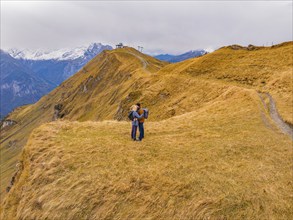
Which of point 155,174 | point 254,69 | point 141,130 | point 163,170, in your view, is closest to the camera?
point 155,174

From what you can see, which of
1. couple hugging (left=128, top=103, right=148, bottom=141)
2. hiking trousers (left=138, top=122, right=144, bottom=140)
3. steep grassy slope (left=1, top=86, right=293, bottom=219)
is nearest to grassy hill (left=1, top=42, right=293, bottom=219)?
steep grassy slope (left=1, top=86, right=293, bottom=219)

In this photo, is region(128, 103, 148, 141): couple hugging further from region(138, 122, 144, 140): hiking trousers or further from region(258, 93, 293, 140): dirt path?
region(258, 93, 293, 140): dirt path

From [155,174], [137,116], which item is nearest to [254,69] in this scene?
[137,116]

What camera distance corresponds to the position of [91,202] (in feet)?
73.4

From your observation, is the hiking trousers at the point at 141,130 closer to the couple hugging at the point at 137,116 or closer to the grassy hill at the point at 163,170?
the couple hugging at the point at 137,116

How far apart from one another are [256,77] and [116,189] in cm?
5194

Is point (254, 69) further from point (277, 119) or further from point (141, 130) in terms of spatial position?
point (141, 130)

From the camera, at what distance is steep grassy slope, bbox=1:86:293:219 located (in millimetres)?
21906

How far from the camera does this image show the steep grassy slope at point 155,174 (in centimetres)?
2191

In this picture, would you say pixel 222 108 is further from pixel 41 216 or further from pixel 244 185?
pixel 41 216

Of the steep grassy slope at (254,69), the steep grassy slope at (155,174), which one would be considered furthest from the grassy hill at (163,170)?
the steep grassy slope at (254,69)

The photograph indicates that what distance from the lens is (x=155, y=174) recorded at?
79.3 feet

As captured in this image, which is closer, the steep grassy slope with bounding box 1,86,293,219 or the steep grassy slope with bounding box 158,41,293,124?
the steep grassy slope with bounding box 1,86,293,219

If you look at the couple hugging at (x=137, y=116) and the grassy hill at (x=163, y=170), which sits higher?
the couple hugging at (x=137, y=116)
